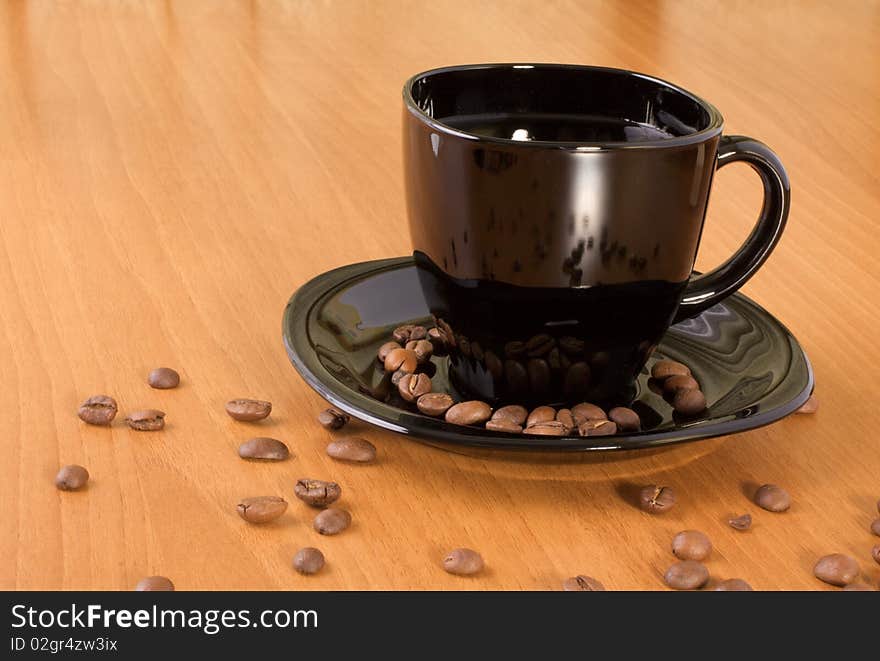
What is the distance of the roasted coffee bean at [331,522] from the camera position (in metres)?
0.61

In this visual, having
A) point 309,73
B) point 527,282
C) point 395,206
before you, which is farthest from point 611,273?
point 309,73

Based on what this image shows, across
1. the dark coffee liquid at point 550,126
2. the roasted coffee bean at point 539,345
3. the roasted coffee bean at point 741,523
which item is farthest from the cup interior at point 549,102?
the roasted coffee bean at point 741,523

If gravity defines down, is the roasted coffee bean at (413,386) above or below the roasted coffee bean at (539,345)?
below

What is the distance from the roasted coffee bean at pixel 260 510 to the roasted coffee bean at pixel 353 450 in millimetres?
59

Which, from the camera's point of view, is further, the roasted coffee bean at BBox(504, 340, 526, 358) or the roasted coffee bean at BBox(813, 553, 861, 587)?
the roasted coffee bean at BBox(504, 340, 526, 358)

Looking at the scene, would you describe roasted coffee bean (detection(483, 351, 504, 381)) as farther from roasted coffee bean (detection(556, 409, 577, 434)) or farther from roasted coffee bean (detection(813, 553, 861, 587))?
roasted coffee bean (detection(813, 553, 861, 587))

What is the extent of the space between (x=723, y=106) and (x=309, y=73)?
0.47 meters

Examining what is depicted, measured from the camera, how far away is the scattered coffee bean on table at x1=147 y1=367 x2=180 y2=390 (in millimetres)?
746

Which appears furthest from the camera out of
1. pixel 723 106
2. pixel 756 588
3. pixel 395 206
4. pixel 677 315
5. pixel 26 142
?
pixel 723 106

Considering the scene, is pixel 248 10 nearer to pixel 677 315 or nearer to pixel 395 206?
pixel 395 206

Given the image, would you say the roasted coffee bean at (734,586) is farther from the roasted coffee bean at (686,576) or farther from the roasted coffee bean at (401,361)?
the roasted coffee bean at (401,361)

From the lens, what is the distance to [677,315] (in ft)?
2.39

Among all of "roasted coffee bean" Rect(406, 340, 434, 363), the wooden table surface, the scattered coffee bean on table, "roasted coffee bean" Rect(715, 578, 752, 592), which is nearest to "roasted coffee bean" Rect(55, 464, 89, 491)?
the wooden table surface

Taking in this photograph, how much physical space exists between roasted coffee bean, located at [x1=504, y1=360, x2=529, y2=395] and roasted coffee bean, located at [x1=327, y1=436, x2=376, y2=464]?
9 cm
